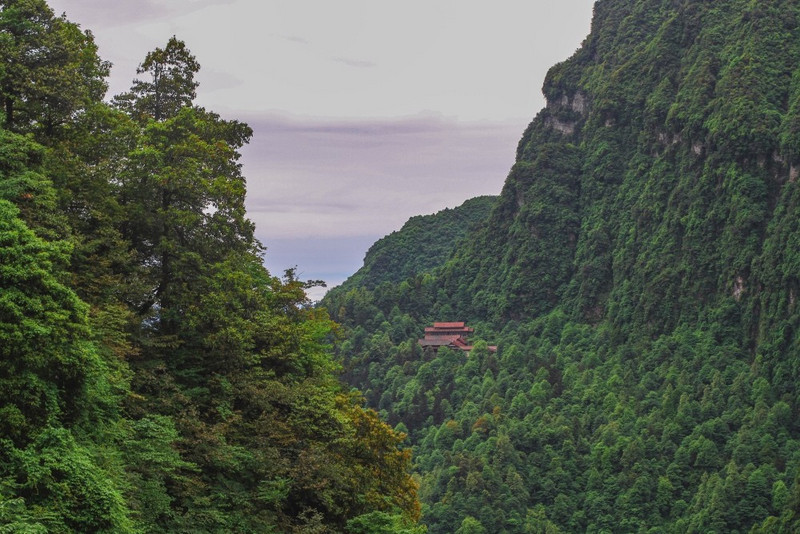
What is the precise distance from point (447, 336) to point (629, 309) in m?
20.3

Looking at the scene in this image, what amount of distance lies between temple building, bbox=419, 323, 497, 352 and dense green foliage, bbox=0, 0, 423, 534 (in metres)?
72.1

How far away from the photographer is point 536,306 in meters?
103

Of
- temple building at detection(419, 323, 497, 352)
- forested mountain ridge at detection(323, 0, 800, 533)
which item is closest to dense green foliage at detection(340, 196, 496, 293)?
forested mountain ridge at detection(323, 0, 800, 533)

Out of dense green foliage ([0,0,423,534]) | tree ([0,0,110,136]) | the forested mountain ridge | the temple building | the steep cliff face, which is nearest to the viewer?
dense green foliage ([0,0,423,534])

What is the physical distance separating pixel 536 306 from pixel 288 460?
8336 centimetres

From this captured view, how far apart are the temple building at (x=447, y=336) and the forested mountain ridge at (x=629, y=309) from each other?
244cm

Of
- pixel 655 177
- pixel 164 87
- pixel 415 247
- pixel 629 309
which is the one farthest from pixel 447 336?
pixel 164 87

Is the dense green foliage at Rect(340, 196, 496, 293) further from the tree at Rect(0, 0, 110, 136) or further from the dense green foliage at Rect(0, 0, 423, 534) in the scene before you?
the tree at Rect(0, 0, 110, 136)

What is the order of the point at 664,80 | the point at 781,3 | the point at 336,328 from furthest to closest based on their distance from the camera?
the point at 664,80
the point at 781,3
the point at 336,328

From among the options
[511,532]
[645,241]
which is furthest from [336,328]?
[645,241]

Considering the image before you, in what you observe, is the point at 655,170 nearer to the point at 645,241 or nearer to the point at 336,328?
the point at 645,241

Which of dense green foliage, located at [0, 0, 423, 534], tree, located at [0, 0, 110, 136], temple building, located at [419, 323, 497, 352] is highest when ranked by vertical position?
tree, located at [0, 0, 110, 136]

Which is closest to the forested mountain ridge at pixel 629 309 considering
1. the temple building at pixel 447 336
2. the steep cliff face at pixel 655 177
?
the steep cliff face at pixel 655 177

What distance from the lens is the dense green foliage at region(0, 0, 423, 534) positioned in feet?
49.9
